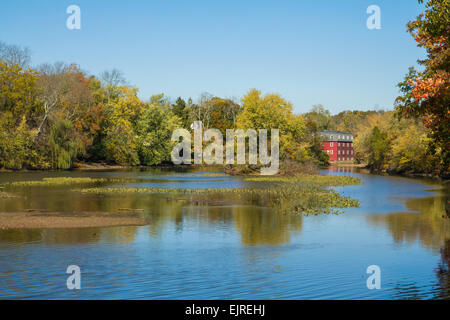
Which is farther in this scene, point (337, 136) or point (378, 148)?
point (337, 136)

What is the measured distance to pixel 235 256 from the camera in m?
19.4

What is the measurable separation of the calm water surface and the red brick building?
133 meters

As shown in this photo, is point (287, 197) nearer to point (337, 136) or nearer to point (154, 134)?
point (154, 134)

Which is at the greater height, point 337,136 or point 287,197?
point 337,136

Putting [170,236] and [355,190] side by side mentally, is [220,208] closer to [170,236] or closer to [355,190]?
[170,236]

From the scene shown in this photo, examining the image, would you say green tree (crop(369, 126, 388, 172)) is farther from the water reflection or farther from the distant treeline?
the water reflection

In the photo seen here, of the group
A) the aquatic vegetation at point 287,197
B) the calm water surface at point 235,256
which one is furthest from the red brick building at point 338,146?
the calm water surface at point 235,256

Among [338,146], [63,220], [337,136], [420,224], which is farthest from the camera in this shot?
[337,136]

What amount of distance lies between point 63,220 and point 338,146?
148537 mm

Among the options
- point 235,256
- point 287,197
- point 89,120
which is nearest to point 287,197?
point 287,197

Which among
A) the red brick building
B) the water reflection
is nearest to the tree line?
the water reflection

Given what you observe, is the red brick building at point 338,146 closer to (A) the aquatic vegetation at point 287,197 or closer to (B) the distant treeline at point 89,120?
(B) the distant treeline at point 89,120

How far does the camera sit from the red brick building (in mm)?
165125

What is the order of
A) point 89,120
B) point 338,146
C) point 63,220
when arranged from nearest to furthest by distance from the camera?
point 63,220 → point 89,120 → point 338,146
